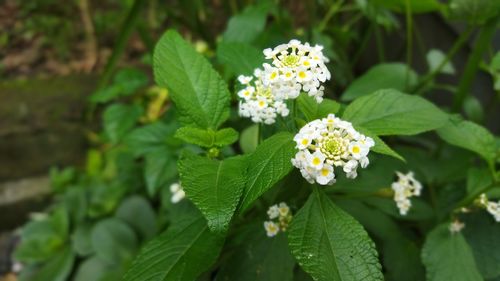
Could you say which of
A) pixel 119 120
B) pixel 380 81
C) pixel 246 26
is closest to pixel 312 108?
pixel 380 81

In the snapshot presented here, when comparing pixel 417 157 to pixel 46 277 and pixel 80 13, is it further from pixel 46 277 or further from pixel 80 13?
pixel 80 13

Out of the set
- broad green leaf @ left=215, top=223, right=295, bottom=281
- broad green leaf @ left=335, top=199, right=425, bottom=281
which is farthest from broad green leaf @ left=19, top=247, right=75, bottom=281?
broad green leaf @ left=335, top=199, right=425, bottom=281

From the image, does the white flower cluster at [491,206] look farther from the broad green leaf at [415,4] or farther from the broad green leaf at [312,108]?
the broad green leaf at [415,4]

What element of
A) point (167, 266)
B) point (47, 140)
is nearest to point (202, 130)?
point (167, 266)

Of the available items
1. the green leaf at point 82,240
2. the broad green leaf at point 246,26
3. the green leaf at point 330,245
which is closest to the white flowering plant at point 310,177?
the green leaf at point 330,245

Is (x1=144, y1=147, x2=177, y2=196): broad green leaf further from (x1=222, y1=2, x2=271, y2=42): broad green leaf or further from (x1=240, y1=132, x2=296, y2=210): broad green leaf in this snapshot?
(x1=240, y1=132, x2=296, y2=210): broad green leaf

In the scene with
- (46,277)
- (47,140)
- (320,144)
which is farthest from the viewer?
(47,140)
